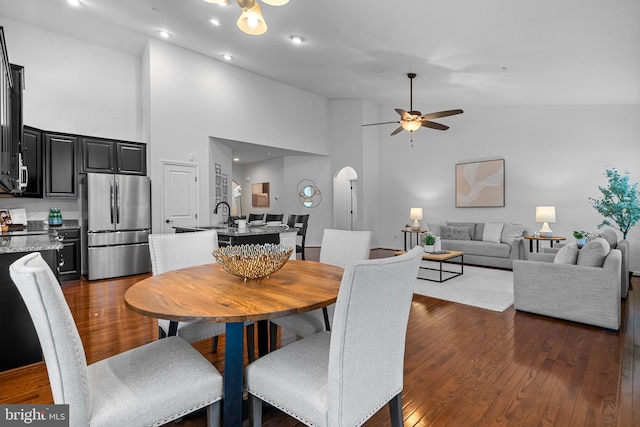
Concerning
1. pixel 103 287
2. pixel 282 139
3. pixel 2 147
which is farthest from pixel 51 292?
pixel 282 139

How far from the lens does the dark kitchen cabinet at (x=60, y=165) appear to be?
481cm

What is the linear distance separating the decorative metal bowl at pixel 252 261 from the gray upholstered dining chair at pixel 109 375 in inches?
16.0

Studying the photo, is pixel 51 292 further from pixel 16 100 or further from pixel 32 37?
pixel 32 37

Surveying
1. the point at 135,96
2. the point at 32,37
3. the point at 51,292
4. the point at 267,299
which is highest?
the point at 32,37

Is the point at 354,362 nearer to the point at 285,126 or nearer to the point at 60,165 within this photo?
the point at 60,165

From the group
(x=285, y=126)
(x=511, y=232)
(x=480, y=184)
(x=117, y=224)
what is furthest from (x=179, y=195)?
(x=511, y=232)

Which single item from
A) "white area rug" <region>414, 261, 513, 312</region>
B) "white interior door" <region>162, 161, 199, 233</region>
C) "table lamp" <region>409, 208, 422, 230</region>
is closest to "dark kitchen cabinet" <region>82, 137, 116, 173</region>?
"white interior door" <region>162, 161, 199, 233</region>

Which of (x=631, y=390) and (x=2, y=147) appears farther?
(x=2, y=147)

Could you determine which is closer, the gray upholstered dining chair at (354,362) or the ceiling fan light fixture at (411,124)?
the gray upholstered dining chair at (354,362)

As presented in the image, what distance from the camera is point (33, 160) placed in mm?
4617

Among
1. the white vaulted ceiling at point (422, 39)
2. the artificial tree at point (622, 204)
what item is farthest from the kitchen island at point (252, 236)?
the artificial tree at point (622, 204)

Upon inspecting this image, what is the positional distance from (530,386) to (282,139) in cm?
648

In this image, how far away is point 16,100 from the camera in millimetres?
2939

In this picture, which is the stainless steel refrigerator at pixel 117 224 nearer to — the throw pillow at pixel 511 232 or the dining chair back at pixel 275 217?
the dining chair back at pixel 275 217
